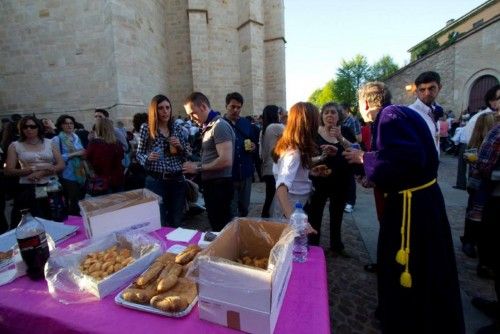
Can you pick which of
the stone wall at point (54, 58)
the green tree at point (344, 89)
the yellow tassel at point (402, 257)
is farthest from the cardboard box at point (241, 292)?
the green tree at point (344, 89)

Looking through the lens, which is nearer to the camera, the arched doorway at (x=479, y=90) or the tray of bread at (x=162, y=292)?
the tray of bread at (x=162, y=292)

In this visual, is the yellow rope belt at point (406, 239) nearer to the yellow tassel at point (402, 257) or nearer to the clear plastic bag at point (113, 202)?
the yellow tassel at point (402, 257)

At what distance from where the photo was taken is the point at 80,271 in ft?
4.71

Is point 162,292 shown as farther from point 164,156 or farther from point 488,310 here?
point 488,310

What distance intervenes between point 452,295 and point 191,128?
7796 millimetres

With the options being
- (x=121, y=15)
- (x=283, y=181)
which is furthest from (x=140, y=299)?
(x=121, y=15)

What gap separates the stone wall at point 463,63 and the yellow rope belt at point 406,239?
19.1 meters

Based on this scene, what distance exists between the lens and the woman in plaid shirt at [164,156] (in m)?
2.90

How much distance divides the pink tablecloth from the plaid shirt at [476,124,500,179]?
1.91 metres

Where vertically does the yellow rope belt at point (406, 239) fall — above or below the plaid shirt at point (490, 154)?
below

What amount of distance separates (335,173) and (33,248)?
2800 millimetres

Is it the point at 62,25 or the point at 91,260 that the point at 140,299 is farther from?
the point at 62,25

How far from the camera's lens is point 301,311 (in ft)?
3.95

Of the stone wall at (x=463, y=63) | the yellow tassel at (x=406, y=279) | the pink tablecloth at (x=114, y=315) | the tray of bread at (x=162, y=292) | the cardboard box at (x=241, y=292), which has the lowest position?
the yellow tassel at (x=406, y=279)
